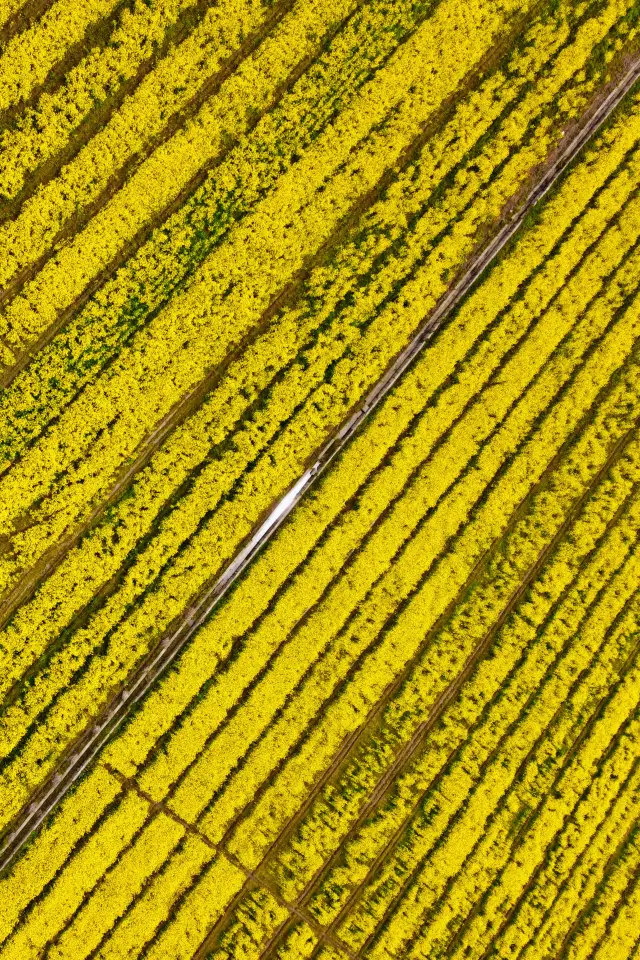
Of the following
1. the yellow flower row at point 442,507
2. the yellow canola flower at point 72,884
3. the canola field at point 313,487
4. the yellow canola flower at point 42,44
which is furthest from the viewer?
the yellow flower row at point 442,507

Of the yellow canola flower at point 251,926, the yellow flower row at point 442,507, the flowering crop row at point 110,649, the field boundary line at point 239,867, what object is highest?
the yellow flower row at point 442,507

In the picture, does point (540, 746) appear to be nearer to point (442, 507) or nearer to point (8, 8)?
point (442, 507)

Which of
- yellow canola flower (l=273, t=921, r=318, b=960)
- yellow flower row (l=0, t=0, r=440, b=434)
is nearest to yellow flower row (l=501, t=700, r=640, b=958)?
yellow canola flower (l=273, t=921, r=318, b=960)

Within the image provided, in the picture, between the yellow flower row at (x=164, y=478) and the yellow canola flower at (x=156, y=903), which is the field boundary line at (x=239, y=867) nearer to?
the yellow canola flower at (x=156, y=903)

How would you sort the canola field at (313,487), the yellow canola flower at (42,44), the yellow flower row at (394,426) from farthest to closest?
the yellow flower row at (394,426)
the canola field at (313,487)
the yellow canola flower at (42,44)

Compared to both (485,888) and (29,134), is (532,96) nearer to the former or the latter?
(29,134)

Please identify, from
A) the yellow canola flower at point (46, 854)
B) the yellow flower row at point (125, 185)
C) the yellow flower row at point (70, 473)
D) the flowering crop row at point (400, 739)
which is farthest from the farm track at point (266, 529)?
the yellow flower row at point (125, 185)
